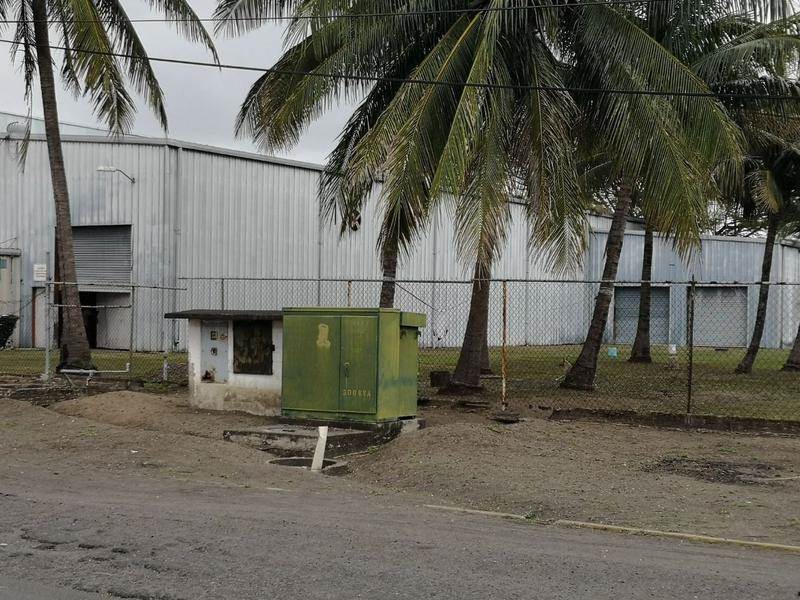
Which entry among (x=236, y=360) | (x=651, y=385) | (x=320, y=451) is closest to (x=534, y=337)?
(x=651, y=385)

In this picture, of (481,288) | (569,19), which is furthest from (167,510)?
(569,19)

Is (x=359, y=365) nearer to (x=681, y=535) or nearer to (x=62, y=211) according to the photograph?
(x=681, y=535)

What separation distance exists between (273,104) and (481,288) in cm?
522

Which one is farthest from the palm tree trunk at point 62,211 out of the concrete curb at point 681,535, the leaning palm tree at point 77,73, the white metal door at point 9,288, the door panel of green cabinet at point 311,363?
the concrete curb at point 681,535

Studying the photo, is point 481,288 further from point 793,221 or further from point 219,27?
point 793,221

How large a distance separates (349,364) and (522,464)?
3034mm

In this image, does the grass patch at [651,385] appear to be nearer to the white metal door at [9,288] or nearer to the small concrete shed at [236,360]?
the small concrete shed at [236,360]

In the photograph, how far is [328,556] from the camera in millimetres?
6273

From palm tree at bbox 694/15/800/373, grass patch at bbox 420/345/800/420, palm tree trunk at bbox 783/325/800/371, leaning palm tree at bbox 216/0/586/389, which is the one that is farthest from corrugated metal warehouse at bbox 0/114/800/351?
leaning palm tree at bbox 216/0/586/389

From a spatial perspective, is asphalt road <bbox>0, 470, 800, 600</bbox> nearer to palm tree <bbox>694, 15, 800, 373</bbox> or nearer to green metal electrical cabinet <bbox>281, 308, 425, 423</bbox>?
green metal electrical cabinet <bbox>281, 308, 425, 423</bbox>

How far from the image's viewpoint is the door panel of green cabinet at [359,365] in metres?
11.9

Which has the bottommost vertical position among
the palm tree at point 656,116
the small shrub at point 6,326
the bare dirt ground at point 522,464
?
the bare dirt ground at point 522,464

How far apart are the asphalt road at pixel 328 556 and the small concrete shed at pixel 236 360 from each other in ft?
16.6

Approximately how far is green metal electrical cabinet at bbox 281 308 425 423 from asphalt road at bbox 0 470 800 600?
364 cm
